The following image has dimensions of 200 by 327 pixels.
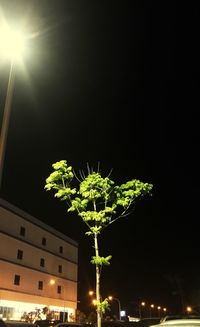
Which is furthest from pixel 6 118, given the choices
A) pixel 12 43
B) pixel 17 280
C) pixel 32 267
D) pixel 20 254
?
pixel 32 267

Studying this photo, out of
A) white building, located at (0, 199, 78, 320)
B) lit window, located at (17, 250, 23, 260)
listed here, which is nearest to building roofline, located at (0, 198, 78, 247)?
white building, located at (0, 199, 78, 320)

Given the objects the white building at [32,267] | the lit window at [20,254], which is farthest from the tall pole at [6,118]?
the lit window at [20,254]

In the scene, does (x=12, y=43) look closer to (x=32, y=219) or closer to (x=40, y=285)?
(x=32, y=219)

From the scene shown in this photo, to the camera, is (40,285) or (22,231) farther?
(40,285)

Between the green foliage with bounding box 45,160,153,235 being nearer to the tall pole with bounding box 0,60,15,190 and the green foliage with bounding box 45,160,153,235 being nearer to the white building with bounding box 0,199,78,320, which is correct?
the tall pole with bounding box 0,60,15,190

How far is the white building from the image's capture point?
48344mm

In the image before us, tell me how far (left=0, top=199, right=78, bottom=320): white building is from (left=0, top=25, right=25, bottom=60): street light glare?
35505 mm

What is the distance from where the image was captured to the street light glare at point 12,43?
12289mm

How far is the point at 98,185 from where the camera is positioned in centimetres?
1567

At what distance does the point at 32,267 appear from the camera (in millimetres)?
54781

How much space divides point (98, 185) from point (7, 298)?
36.3 meters

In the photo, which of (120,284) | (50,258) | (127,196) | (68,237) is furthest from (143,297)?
(127,196)

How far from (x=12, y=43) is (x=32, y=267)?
46.5 metres

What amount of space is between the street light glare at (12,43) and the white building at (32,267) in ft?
Answer: 116
